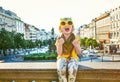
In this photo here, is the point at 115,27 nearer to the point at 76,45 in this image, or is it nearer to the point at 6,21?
the point at 6,21

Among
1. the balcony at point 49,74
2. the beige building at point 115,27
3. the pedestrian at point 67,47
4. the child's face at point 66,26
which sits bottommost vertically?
the balcony at point 49,74

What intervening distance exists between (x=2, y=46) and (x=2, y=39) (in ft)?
5.12

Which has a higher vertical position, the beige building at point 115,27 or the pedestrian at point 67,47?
the beige building at point 115,27

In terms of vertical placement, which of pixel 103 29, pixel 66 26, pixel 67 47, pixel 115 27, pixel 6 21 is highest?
pixel 6 21

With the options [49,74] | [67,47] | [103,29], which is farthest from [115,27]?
[49,74]

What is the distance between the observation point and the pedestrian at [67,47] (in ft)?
16.2

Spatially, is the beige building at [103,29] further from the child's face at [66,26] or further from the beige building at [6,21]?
the child's face at [66,26]

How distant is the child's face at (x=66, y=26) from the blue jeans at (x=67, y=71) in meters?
0.65

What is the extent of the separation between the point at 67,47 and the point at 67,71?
0.56 meters

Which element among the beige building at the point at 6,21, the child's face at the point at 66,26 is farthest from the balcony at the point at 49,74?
the beige building at the point at 6,21

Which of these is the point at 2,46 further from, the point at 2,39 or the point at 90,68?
the point at 90,68

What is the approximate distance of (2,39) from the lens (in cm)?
6212

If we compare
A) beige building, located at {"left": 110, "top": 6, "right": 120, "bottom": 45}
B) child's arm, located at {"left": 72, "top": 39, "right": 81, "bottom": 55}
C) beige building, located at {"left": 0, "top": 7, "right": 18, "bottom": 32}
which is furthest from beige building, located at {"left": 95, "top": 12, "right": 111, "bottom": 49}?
child's arm, located at {"left": 72, "top": 39, "right": 81, "bottom": 55}

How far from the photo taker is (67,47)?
5254 mm
